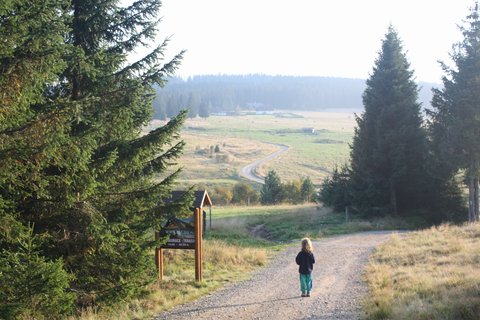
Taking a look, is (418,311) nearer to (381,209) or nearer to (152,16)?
(152,16)

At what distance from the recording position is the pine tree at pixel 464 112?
92.5 feet

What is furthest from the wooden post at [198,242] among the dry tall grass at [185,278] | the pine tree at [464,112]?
the pine tree at [464,112]

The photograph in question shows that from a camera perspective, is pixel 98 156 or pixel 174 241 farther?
pixel 174 241

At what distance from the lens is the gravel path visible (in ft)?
35.8

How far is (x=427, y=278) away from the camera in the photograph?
1245 centimetres

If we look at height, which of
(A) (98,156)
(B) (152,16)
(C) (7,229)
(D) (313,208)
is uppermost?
(B) (152,16)

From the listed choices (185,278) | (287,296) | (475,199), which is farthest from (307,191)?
(287,296)

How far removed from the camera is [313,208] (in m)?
39.5

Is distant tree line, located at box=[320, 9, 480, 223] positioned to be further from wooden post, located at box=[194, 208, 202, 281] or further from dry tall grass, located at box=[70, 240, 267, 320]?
wooden post, located at box=[194, 208, 202, 281]

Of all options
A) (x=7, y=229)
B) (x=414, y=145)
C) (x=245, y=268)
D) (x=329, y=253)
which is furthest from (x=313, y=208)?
(x=7, y=229)

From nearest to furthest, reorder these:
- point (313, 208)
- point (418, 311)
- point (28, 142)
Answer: point (28, 142) → point (418, 311) → point (313, 208)

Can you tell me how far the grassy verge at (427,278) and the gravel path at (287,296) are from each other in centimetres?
61

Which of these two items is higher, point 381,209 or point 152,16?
point 152,16

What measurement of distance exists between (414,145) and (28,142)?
29723 millimetres
